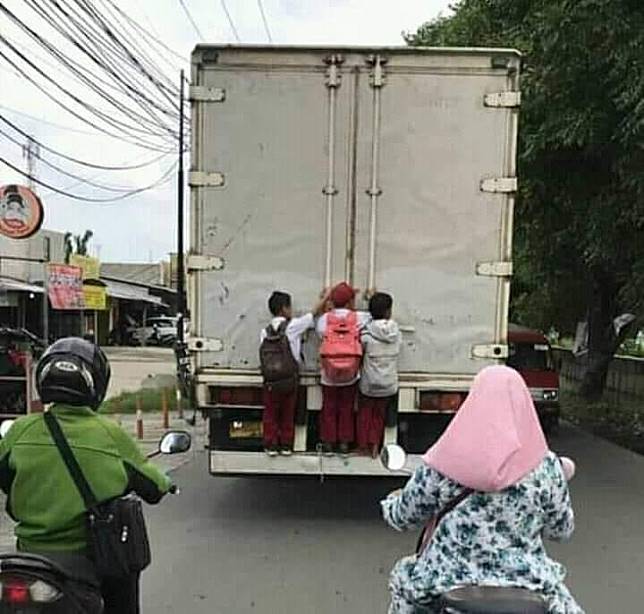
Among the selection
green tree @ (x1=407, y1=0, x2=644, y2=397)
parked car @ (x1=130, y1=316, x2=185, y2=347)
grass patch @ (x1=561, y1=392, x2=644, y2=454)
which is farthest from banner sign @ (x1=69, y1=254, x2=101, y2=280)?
green tree @ (x1=407, y1=0, x2=644, y2=397)

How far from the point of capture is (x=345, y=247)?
8922 millimetres

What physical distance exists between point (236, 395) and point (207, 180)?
5.89 feet

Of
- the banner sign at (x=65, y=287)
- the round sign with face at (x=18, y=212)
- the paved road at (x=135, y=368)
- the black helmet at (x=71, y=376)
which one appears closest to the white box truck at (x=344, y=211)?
the black helmet at (x=71, y=376)

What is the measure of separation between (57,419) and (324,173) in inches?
209

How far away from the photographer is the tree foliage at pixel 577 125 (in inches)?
446

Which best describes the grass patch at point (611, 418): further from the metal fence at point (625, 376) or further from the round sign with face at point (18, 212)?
the round sign with face at point (18, 212)

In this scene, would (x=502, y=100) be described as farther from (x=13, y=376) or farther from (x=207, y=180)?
(x=13, y=376)

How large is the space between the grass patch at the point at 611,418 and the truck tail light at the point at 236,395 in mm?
9232

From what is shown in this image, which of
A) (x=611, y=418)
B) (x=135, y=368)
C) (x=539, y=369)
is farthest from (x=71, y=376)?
(x=135, y=368)

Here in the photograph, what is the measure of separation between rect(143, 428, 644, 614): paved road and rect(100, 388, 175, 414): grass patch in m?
9.49

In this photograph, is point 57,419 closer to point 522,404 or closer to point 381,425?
point 522,404

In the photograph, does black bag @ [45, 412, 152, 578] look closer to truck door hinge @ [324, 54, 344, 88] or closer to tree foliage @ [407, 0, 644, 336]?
truck door hinge @ [324, 54, 344, 88]

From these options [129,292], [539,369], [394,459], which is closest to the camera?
[394,459]

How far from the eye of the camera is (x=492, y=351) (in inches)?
349
